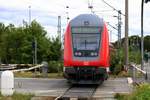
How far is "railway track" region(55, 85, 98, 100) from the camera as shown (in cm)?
2216

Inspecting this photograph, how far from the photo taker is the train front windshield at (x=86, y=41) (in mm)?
27500

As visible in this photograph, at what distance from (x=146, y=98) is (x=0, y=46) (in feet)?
175

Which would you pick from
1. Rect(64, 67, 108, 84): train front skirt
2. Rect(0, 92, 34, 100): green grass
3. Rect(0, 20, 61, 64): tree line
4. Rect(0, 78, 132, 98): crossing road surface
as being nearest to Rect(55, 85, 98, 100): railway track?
Rect(0, 78, 132, 98): crossing road surface

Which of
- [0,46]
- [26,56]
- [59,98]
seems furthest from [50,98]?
[0,46]

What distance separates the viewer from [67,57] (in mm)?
27469

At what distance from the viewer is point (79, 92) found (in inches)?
976

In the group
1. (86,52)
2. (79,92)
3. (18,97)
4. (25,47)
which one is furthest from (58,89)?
(25,47)

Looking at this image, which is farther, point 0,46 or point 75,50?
point 0,46

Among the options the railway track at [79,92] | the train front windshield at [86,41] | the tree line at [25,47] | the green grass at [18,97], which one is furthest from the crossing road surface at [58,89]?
the tree line at [25,47]

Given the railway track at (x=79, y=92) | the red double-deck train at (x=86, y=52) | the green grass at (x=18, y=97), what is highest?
the red double-deck train at (x=86, y=52)

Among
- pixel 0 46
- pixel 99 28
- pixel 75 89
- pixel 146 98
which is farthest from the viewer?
pixel 0 46

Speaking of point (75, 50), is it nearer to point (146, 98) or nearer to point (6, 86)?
point (6, 86)

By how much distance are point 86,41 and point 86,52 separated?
25.6 inches

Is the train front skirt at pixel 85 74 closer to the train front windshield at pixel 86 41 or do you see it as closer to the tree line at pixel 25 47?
the train front windshield at pixel 86 41
